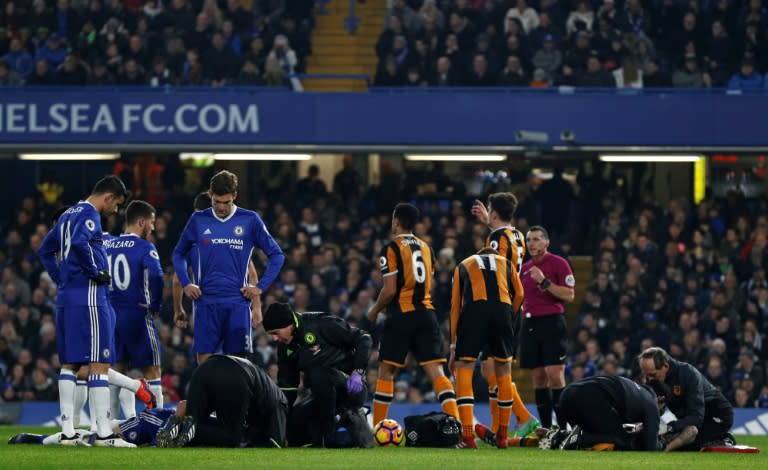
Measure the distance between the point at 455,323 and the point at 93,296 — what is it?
3274mm

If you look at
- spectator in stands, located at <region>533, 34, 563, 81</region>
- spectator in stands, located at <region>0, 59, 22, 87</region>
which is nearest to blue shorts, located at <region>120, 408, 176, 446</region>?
spectator in stands, located at <region>0, 59, 22, 87</region>

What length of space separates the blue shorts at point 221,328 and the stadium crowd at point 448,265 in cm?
883

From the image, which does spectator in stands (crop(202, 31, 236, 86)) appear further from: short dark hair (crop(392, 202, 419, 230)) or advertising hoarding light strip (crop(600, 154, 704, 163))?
short dark hair (crop(392, 202, 419, 230))

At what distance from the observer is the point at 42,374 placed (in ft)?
77.2

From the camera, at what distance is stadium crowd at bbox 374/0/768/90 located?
26719mm

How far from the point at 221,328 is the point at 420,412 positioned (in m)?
8.15

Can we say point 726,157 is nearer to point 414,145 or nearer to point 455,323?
point 414,145

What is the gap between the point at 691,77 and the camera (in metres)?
26.7

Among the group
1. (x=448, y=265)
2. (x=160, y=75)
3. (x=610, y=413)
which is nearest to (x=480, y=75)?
(x=448, y=265)

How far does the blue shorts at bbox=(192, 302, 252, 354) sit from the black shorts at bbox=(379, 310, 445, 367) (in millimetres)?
1442

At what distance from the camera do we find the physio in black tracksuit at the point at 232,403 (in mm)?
12922

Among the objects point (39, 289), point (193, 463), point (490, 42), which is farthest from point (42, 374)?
point (193, 463)

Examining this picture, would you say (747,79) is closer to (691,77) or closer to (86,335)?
(691,77)

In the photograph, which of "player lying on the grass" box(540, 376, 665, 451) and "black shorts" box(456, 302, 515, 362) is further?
"player lying on the grass" box(540, 376, 665, 451)
